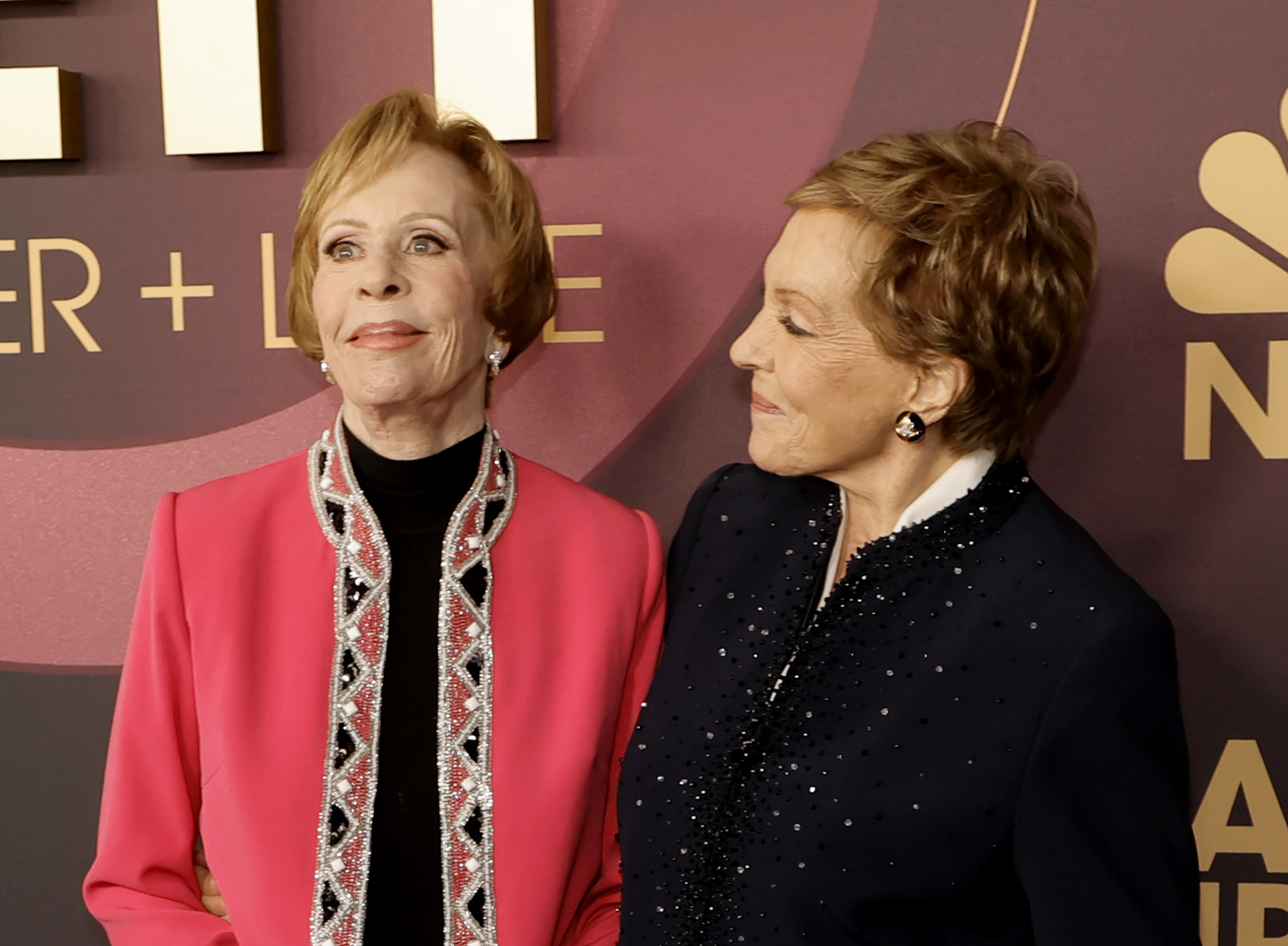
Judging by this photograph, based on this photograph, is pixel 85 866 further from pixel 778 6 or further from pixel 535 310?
pixel 778 6

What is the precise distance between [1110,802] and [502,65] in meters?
1.41

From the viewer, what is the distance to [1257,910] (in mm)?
1935

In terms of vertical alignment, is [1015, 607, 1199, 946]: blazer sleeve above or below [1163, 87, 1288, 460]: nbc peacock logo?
below

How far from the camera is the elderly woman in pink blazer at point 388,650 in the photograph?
1.44 meters

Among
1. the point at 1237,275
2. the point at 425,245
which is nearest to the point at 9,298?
the point at 425,245

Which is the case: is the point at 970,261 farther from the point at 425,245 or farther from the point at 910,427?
the point at 425,245

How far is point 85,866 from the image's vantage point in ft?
6.94

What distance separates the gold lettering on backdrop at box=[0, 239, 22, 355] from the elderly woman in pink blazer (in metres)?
0.77

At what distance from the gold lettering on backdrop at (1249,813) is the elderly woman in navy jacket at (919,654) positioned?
2.29ft

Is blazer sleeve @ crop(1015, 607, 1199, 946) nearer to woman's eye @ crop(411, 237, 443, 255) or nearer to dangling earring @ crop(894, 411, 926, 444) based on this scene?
dangling earring @ crop(894, 411, 926, 444)

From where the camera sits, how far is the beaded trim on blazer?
1424mm

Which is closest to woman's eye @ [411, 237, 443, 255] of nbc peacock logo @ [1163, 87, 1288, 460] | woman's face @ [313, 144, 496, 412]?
woman's face @ [313, 144, 496, 412]

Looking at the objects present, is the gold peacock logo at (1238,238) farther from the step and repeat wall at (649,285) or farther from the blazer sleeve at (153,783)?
the blazer sleeve at (153,783)

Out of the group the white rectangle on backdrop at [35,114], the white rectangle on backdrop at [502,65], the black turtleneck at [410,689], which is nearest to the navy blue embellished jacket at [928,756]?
the black turtleneck at [410,689]
